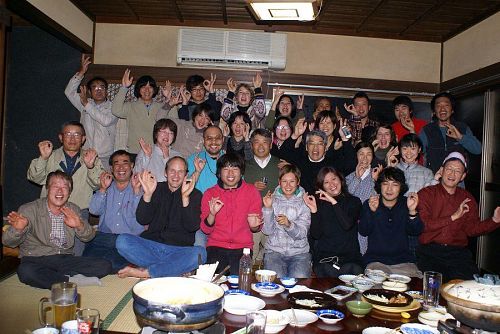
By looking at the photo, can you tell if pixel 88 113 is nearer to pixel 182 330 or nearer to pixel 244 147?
pixel 244 147

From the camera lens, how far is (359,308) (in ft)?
6.22

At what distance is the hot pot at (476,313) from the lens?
1331 mm

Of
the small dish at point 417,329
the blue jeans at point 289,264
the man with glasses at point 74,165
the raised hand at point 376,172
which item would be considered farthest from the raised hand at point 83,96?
the small dish at point 417,329

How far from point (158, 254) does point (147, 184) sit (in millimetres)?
588

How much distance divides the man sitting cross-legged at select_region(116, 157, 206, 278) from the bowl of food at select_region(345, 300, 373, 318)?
1739 mm

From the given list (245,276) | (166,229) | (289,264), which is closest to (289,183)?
(289,264)

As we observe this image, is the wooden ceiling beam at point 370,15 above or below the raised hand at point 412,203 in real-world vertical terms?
above

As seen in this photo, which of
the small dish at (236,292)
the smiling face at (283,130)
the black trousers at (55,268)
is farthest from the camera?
the smiling face at (283,130)

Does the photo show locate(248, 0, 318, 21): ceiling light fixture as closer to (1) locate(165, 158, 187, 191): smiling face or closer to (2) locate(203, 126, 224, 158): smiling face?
(1) locate(165, 158, 187, 191): smiling face

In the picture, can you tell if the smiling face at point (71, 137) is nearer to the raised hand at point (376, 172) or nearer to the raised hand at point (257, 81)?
the raised hand at point (257, 81)

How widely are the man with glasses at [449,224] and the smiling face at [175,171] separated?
203 cm

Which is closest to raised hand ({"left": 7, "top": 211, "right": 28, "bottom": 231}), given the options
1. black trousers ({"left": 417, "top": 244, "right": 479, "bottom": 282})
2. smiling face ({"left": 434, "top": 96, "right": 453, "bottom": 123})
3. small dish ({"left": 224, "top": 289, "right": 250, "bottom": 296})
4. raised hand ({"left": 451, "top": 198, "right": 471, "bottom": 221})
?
small dish ({"left": 224, "top": 289, "right": 250, "bottom": 296})

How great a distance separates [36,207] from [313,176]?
7.84 ft

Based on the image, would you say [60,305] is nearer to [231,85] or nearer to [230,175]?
[230,175]
